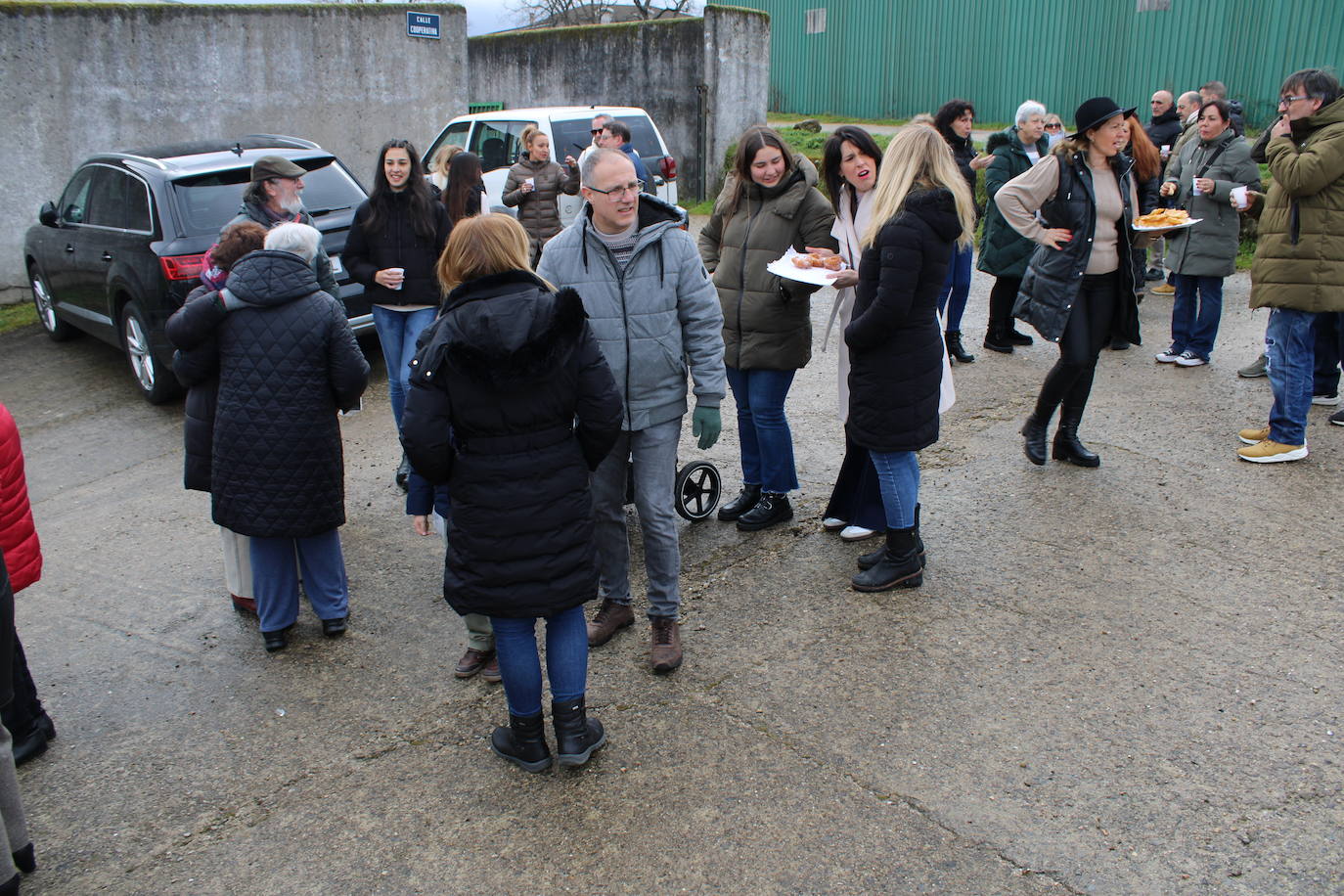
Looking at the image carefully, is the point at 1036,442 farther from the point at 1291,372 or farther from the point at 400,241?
the point at 400,241

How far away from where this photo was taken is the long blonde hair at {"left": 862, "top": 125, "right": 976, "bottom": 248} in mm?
4164

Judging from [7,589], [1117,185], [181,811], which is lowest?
[181,811]

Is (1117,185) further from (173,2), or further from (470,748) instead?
(173,2)

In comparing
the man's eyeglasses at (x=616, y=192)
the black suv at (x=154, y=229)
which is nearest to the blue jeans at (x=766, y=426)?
the man's eyeglasses at (x=616, y=192)

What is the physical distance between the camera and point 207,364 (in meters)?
4.16

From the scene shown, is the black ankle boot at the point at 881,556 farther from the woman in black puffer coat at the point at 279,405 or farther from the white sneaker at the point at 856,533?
the woman in black puffer coat at the point at 279,405

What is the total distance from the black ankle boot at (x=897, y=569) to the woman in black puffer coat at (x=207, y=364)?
259cm

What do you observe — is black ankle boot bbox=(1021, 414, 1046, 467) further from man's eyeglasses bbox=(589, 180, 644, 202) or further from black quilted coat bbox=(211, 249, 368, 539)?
black quilted coat bbox=(211, 249, 368, 539)

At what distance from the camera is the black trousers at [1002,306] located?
8.17 meters

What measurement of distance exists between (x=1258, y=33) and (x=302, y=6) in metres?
14.8

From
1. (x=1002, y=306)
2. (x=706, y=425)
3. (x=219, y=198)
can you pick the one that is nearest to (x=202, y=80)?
(x=219, y=198)

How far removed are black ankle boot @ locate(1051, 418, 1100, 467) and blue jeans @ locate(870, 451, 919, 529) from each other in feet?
5.66

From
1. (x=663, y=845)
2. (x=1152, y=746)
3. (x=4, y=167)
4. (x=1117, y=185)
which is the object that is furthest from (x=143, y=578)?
(x=4, y=167)

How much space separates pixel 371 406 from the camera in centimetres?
760
